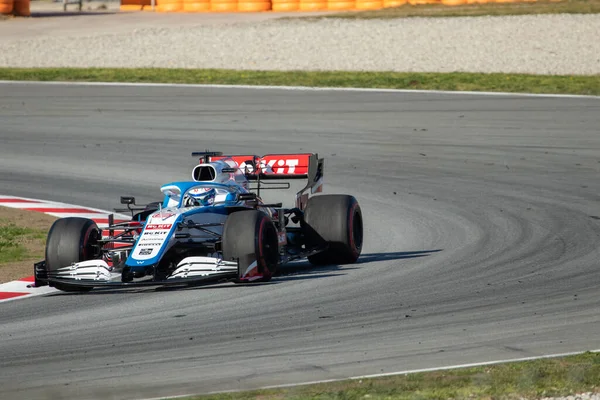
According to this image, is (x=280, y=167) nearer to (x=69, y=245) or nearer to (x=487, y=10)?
(x=69, y=245)

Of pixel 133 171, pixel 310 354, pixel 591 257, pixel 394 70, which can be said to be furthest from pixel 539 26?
pixel 310 354

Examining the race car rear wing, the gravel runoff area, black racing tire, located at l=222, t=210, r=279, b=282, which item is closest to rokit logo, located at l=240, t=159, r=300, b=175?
the race car rear wing

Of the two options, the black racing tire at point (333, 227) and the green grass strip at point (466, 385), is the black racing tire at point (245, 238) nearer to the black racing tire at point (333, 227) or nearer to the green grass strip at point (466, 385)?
the black racing tire at point (333, 227)

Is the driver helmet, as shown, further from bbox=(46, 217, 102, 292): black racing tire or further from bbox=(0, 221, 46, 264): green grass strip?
bbox=(0, 221, 46, 264): green grass strip

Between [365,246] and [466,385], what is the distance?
5959mm

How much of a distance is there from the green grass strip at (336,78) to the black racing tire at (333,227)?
12.6 meters

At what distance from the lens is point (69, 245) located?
10.1 meters

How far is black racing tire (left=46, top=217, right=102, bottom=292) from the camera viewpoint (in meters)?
10.1

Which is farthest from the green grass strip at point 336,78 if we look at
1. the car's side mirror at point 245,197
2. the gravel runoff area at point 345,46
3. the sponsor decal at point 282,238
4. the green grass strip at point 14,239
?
the car's side mirror at point 245,197

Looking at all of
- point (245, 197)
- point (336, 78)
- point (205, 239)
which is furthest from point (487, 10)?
point (205, 239)

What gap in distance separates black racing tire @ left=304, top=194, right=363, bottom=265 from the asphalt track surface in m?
0.24

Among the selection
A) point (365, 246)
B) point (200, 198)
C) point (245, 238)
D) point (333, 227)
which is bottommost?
point (365, 246)

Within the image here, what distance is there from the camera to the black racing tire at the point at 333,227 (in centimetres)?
1119

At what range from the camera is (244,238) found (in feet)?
32.1
